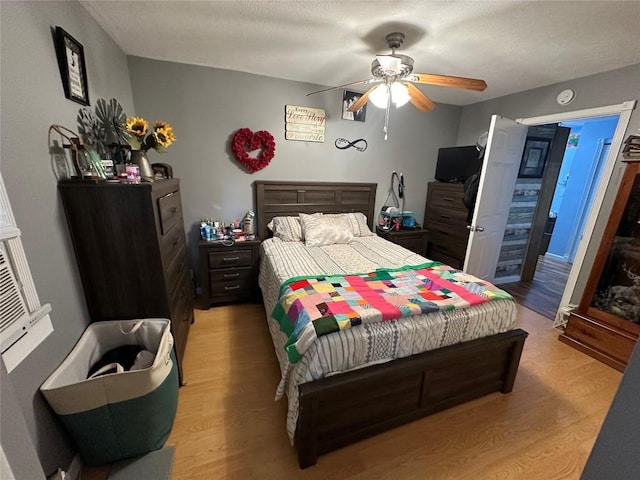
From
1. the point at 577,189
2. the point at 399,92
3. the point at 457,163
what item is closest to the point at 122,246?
the point at 399,92

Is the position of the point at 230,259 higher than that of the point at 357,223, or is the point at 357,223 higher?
the point at 357,223

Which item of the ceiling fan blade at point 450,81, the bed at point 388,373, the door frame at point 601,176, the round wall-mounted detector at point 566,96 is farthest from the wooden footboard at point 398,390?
the round wall-mounted detector at point 566,96

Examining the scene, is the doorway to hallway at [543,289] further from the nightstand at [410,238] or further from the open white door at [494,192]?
the nightstand at [410,238]

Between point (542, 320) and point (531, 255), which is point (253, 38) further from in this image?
point (531, 255)

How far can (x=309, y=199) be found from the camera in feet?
10.6

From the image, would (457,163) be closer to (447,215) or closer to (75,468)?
(447,215)

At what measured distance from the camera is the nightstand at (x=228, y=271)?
8.73 feet

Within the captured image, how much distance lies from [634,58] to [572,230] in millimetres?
3419

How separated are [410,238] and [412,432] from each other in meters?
2.41

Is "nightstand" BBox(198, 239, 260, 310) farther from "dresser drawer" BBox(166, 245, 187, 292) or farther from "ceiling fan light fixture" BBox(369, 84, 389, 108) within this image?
"ceiling fan light fixture" BBox(369, 84, 389, 108)

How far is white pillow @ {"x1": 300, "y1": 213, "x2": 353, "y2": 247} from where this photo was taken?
2.80 m

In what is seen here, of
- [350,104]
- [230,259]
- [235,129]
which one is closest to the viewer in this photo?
[230,259]

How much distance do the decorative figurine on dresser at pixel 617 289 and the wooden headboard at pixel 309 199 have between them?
86.7 inches

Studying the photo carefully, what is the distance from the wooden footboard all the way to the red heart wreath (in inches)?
91.4
